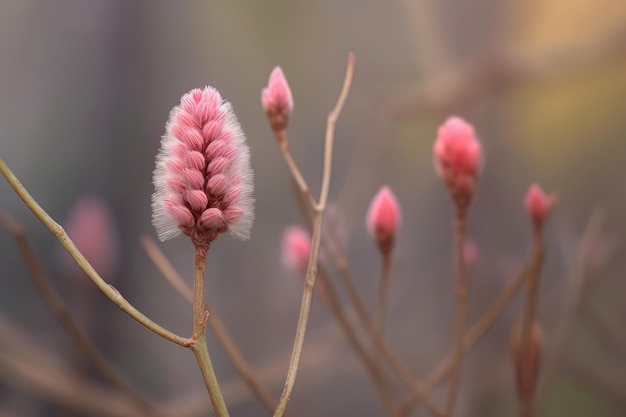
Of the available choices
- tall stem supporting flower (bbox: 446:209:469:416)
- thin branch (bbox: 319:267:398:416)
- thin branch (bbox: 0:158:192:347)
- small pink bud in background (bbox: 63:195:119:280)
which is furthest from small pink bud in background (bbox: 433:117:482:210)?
small pink bud in background (bbox: 63:195:119:280)

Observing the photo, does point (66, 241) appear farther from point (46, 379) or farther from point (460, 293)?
point (46, 379)

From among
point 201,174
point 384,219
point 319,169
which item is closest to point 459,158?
point 384,219

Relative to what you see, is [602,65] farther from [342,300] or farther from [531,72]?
[342,300]

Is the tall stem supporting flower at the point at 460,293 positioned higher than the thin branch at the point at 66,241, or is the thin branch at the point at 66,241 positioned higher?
the thin branch at the point at 66,241

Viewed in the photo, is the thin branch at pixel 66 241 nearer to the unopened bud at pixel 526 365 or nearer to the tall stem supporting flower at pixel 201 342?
the tall stem supporting flower at pixel 201 342

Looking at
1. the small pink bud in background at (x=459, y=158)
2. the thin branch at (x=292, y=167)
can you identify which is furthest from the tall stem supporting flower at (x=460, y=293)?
the thin branch at (x=292, y=167)

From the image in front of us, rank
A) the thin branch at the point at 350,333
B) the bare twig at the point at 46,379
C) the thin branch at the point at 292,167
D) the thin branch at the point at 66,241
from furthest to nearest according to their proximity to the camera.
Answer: the bare twig at the point at 46,379, the thin branch at the point at 350,333, the thin branch at the point at 292,167, the thin branch at the point at 66,241
